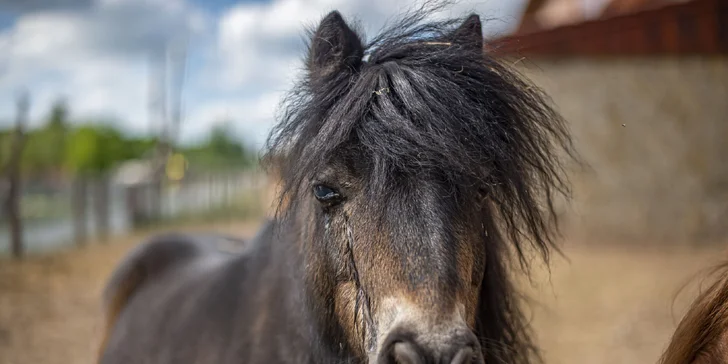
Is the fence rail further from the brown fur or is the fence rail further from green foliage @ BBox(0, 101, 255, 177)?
the brown fur

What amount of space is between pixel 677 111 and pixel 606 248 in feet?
10.6

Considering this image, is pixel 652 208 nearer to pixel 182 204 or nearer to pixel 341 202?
pixel 341 202

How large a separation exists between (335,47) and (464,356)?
1209 millimetres

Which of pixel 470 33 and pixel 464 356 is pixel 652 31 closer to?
pixel 470 33

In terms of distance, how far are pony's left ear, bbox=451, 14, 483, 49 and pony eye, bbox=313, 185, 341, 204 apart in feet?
2.49

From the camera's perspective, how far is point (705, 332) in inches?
64.5

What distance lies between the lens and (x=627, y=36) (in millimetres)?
10922

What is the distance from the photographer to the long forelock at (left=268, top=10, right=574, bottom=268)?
5.59ft

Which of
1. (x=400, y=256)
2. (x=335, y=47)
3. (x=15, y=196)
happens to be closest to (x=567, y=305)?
(x=335, y=47)

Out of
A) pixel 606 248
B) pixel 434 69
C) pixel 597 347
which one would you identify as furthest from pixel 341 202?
pixel 606 248

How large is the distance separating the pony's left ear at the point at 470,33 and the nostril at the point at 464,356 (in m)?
1.15

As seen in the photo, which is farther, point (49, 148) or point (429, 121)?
point (49, 148)

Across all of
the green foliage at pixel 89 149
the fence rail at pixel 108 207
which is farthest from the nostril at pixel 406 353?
the fence rail at pixel 108 207

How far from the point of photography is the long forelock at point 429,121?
1.71 meters
